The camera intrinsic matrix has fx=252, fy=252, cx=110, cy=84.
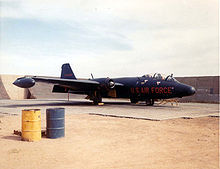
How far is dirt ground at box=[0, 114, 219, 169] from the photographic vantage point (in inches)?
206

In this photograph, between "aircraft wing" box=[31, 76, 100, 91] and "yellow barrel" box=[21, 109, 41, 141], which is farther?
"aircraft wing" box=[31, 76, 100, 91]

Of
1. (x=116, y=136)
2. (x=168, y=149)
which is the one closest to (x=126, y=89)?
(x=116, y=136)

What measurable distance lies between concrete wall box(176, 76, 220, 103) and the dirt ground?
70.8 ft

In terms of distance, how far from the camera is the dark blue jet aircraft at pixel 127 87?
62.3ft

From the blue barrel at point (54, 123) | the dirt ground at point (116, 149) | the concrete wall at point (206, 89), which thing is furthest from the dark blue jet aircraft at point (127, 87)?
the concrete wall at point (206, 89)

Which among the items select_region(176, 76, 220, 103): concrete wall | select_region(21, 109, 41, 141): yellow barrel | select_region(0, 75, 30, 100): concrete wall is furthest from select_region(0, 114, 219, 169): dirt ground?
select_region(0, 75, 30, 100): concrete wall

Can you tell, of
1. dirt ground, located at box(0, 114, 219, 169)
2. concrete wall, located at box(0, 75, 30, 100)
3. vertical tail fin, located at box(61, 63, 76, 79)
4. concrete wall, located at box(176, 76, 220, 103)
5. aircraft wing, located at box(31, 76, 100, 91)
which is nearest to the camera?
dirt ground, located at box(0, 114, 219, 169)

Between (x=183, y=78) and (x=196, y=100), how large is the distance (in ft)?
12.3

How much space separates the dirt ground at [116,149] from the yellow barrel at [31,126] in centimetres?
22

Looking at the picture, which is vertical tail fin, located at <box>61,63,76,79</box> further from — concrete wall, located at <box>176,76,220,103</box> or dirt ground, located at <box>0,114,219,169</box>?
dirt ground, located at <box>0,114,219,169</box>

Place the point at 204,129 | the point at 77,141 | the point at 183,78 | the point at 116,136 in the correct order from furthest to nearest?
1. the point at 183,78
2. the point at 204,129
3. the point at 116,136
4. the point at 77,141

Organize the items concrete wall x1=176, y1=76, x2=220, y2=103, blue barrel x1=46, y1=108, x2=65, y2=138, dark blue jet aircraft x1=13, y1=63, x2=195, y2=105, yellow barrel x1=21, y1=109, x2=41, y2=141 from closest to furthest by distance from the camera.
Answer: yellow barrel x1=21, y1=109, x2=41, y2=141 → blue barrel x1=46, y1=108, x2=65, y2=138 → dark blue jet aircraft x1=13, y1=63, x2=195, y2=105 → concrete wall x1=176, y1=76, x2=220, y2=103

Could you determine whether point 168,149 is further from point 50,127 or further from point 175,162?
point 50,127

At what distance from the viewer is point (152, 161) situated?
17.8ft
